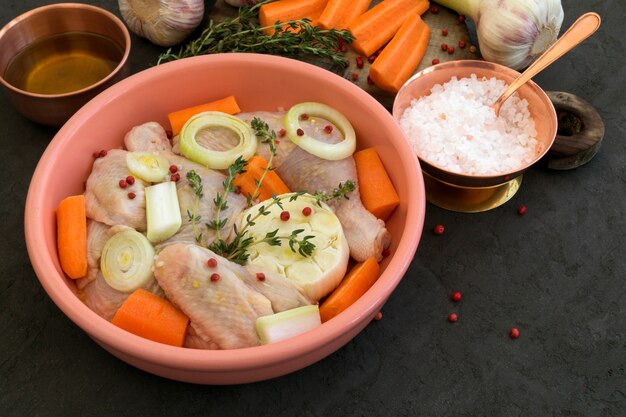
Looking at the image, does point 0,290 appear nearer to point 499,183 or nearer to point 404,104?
point 404,104

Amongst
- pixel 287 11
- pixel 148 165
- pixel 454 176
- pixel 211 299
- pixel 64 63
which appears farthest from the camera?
pixel 287 11

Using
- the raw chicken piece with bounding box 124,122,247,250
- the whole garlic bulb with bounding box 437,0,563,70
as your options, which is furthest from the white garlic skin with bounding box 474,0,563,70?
the raw chicken piece with bounding box 124,122,247,250

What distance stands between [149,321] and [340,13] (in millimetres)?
2042

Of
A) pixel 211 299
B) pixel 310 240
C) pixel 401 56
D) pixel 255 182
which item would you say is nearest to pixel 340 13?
pixel 401 56

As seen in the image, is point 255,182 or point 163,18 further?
point 163,18

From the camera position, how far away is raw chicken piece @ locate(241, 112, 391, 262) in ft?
8.70

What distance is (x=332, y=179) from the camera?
9.12 ft

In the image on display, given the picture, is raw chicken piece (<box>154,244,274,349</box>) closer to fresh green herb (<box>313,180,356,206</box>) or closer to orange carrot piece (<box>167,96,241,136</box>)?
fresh green herb (<box>313,180,356,206</box>)

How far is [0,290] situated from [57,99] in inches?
35.6

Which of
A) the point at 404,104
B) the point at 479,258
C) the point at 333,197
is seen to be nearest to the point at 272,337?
the point at 333,197

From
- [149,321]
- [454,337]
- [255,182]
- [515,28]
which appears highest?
[515,28]

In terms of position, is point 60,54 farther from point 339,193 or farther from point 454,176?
point 454,176

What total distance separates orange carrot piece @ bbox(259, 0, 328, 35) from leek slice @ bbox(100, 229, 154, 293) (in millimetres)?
1540

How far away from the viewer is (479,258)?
3.08 meters
